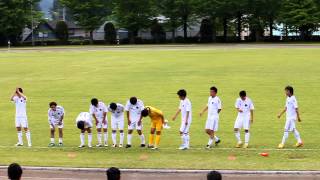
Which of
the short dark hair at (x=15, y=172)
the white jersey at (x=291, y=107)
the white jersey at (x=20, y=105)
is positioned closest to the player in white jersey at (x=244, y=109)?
the white jersey at (x=291, y=107)

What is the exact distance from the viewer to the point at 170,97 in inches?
1242

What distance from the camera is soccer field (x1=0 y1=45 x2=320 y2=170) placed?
17281mm

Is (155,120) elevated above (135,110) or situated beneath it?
situated beneath

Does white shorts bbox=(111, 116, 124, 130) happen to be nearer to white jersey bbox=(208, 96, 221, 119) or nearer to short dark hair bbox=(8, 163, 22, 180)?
white jersey bbox=(208, 96, 221, 119)

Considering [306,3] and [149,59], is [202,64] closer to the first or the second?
[149,59]

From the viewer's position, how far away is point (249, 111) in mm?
18484

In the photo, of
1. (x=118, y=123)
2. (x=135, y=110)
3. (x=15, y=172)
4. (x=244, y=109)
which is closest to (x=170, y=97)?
(x=118, y=123)

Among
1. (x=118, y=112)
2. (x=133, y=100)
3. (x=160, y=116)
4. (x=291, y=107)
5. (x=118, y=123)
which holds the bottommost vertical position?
(x=118, y=123)

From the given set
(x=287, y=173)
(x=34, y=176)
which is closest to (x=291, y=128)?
(x=287, y=173)

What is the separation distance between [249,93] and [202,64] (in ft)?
55.3

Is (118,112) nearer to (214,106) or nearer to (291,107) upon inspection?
(214,106)

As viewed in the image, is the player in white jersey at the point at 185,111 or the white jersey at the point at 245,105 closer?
the player in white jersey at the point at 185,111

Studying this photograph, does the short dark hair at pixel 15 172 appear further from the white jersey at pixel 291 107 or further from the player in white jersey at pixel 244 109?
the white jersey at pixel 291 107

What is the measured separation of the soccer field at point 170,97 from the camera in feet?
56.7
